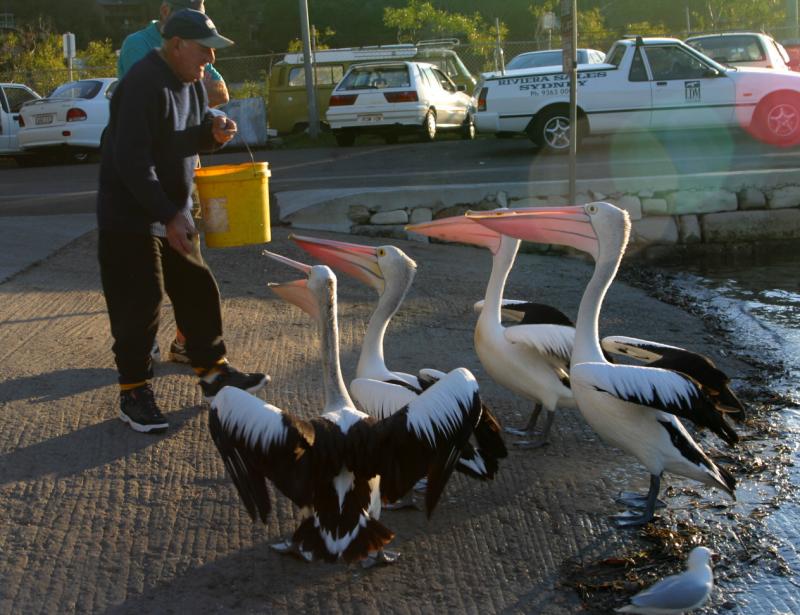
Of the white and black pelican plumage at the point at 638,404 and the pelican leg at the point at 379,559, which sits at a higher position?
the white and black pelican plumage at the point at 638,404

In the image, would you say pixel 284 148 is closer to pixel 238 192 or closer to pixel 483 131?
pixel 483 131

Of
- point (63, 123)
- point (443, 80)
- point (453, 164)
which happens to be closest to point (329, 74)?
point (443, 80)

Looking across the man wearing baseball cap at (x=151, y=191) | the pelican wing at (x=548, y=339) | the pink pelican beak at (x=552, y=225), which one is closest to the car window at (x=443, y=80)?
the man wearing baseball cap at (x=151, y=191)

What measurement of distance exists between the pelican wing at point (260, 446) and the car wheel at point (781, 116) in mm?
12905

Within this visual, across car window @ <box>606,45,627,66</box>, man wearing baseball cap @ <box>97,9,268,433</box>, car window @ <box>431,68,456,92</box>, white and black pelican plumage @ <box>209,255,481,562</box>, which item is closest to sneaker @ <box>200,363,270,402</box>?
man wearing baseball cap @ <box>97,9,268,433</box>

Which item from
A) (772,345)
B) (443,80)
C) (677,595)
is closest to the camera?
(677,595)

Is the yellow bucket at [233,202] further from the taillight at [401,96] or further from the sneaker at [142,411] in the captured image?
the taillight at [401,96]

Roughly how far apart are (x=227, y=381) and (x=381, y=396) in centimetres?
116

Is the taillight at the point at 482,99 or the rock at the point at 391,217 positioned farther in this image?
the taillight at the point at 482,99

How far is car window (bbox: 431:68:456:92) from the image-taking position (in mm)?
19781

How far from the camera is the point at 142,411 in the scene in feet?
15.2

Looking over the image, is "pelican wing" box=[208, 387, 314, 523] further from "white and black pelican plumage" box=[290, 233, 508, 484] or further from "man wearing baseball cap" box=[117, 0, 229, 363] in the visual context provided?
"man wearing baseball cap" box=[117, 0, 229, 363]

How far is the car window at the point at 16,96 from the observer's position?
63.5 ft

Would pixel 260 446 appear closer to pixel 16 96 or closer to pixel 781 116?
pixel 781 116
